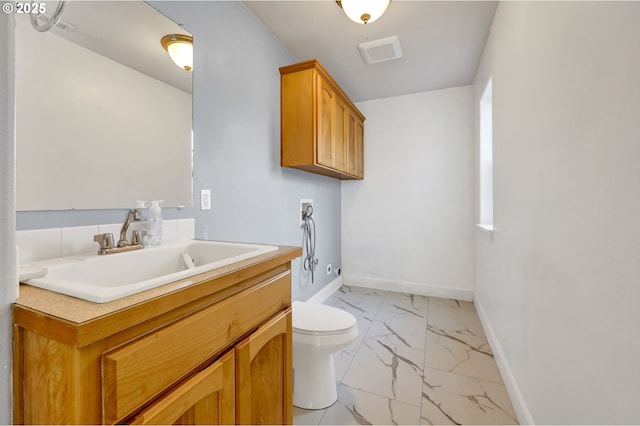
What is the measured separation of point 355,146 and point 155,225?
2.40 m

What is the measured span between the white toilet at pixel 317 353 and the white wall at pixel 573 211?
856mm

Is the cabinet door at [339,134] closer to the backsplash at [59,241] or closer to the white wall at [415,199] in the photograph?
the white wall at [415,199]

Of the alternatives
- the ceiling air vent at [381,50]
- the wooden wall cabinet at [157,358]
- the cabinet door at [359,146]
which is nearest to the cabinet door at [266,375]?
the wooden wall cabinet at [157,358]

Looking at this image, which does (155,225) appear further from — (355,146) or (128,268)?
(355,146)

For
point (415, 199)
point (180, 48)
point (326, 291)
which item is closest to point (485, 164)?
point (415, 199)

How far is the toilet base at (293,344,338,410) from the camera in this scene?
1467mm

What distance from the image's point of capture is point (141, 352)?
552 mm

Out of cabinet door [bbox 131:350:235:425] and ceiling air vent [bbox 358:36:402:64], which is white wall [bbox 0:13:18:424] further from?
ceiling air vent [bbox 358:36:402:64]

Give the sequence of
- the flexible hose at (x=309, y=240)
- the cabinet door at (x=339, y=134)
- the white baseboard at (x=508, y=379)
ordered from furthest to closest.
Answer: the flexible hose at (x=309, y=240)
the cabinet door at (x=339, y=134)
the white baseboard at (x=508, y=379)

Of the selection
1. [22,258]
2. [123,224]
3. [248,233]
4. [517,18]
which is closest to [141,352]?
[22,258]

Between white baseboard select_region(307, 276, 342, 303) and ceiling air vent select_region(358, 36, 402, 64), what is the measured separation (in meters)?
2.31

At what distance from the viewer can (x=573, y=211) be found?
2.91 feet

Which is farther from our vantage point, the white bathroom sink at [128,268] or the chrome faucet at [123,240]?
the chrome faucet at [123,240]

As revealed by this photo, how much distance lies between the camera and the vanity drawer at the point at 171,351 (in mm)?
508
